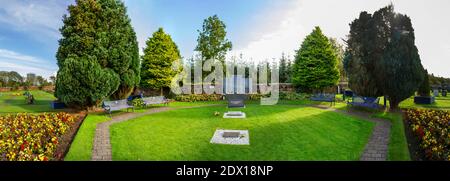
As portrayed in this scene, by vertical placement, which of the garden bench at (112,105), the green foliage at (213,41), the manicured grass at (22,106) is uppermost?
the green foliage at (213,41)

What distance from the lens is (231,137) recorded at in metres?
7.53

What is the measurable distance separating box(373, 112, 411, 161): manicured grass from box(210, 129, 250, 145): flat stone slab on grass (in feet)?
13.3

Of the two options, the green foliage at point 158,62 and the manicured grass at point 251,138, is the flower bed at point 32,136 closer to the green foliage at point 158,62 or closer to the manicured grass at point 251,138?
the manicured grass at point 251,138

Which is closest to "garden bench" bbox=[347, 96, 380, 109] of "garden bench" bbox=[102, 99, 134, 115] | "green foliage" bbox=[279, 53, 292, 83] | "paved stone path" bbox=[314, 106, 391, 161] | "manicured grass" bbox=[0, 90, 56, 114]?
"paved stone path" bbox=[314, 106, 391, 161]

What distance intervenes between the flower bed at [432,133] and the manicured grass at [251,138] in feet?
5.00

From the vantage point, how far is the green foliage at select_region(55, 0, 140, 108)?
477 inches

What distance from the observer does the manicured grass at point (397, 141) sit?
6219mm

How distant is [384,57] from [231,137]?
34.4 feet

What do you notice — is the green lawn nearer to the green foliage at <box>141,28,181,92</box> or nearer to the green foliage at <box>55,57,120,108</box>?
the green foliage at <box>55,57,120,108</box>

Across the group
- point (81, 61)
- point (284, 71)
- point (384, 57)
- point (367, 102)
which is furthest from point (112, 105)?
point (284, 71)

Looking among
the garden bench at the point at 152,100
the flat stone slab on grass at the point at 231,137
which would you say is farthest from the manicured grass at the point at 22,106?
the flat stone slab on grass at the point at 231,137

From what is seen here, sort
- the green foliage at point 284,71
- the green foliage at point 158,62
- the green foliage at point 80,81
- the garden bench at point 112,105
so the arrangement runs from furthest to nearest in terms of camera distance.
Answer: the green foliage at point 284,71 < the green foliage at point 158,62 < the green foliage at point 80,81 < the garden bench at point 112,105

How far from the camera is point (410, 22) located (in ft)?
41.6
